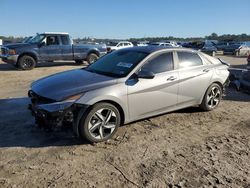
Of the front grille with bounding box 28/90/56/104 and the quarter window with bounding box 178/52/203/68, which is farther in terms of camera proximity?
the quarter window with bounding box 178/52/203/68

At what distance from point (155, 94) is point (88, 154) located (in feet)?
5.97

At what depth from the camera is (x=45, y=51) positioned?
50.7 feet

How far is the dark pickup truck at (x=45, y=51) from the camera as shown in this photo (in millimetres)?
14719

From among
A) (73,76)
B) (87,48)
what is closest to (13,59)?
(87,48)

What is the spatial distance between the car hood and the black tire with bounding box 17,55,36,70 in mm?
9817

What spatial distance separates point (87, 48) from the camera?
17.0 metres

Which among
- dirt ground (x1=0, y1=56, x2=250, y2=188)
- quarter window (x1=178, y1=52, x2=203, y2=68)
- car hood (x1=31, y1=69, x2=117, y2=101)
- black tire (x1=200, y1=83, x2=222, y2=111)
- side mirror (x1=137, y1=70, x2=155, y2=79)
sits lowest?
dirt ground (x1=0, y1=56, x2=250, y2=188)

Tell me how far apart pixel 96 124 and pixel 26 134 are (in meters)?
1.36

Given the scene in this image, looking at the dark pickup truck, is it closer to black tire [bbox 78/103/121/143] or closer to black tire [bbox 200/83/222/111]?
black tire [bbox 200/83/222/111]

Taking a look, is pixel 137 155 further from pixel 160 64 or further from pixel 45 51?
pixel 45 51

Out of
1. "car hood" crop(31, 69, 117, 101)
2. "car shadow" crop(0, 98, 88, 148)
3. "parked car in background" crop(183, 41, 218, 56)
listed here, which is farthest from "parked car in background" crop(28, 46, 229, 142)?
"parked car in background" crop(183, 41, 218, 56)

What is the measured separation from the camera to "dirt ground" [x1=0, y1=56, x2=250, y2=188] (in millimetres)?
3883

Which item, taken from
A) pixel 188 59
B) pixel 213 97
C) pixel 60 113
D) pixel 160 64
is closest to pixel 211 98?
pixel 213 97

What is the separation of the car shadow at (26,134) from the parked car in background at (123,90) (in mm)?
297
